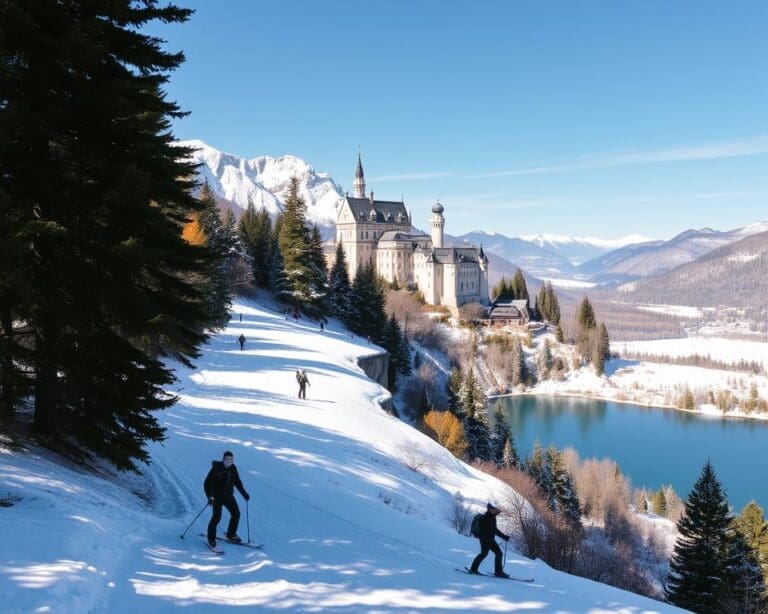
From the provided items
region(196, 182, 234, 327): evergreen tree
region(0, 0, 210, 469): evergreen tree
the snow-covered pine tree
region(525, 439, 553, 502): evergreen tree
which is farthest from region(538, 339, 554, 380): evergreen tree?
region(0, 0, 210, 469): evergreen tree

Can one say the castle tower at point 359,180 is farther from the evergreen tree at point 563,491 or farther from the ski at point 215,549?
the ski at point 215,549

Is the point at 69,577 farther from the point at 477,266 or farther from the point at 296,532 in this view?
the point at 477,266

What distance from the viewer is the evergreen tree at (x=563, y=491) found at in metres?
42.8

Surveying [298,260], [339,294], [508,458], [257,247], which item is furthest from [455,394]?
[257,247]

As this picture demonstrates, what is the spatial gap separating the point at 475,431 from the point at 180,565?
43525mm

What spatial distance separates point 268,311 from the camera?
169 ft

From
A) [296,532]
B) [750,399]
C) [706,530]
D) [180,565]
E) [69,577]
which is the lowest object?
[750,399]

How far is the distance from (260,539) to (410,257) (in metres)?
91.8

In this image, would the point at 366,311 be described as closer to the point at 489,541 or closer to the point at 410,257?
the point at 410,257

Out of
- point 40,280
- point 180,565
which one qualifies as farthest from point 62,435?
point 180,565

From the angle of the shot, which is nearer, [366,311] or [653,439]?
[366,311]

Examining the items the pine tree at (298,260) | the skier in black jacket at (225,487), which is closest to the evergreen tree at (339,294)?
the pine tree at (298,260)

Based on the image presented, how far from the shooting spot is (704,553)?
78.5 feet

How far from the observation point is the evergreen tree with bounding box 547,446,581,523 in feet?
140
